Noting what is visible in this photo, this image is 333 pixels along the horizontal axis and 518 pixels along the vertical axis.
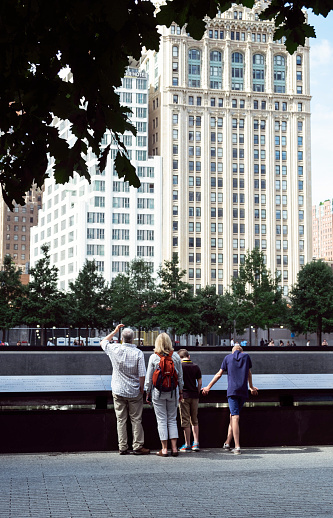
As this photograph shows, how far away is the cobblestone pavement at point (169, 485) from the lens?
689 centimetres

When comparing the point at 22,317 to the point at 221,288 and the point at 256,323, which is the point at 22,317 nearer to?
the point at 256,323

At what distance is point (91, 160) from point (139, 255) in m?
17.4

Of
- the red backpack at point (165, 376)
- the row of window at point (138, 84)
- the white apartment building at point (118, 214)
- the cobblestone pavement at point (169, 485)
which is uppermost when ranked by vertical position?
the row of window at point (138, 84)

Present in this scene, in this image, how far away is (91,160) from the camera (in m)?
115

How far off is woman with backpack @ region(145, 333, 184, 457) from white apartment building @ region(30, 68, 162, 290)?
324 ft

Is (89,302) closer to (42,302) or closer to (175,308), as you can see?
(42,302)

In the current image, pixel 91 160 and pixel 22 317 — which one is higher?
pixel 91 160

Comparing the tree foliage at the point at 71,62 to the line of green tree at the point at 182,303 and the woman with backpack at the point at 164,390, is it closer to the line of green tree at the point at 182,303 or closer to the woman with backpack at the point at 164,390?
the woman with backpack at the point at 164,390

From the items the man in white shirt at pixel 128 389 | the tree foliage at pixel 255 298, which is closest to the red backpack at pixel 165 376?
the man in white shirt at pixel 128 389

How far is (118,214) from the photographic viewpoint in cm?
11300

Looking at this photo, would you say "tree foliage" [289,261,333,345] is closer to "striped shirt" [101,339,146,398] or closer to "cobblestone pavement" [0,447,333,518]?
"cobblestone pavement" [0,447,333,518]

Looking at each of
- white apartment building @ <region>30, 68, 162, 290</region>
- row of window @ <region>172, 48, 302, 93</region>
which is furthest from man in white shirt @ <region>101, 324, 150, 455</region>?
row of window @ <region>172, 48, 302, 93</region>

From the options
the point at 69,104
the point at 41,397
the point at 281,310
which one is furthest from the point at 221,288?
the point at 69,104

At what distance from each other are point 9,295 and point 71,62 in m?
63.0
